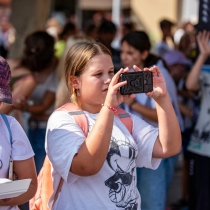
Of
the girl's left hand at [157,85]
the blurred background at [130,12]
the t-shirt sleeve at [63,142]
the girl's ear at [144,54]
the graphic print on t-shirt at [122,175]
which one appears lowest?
the blurred background at [130,12]

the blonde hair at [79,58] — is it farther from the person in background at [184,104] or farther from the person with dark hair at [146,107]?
the person in background at [184,104]

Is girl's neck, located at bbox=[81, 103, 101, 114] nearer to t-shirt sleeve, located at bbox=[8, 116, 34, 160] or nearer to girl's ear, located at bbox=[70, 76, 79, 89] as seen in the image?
girl's ear, located at bbox=[70, 76, 79, 89]

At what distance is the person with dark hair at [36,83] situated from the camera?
4926 mm

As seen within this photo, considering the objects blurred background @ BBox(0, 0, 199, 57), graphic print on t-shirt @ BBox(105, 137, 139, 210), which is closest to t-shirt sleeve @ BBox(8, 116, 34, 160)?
graphic print on t-shirt @ BBox(105, 137, 139, 210)

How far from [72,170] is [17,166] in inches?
10.3

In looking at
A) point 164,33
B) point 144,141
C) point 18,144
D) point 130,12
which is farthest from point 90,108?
point 130,12

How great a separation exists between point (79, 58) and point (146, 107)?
184 centimetres

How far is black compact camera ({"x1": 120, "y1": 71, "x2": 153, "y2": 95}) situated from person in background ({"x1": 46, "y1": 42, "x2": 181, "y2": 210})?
0.04 meters

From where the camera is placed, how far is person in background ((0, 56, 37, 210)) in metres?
2.61

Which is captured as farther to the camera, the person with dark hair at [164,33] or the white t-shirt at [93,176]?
the person with dark hair at [164,33]

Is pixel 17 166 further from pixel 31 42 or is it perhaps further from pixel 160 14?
pixel 160 14

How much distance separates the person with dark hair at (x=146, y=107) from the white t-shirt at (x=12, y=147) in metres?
2.15

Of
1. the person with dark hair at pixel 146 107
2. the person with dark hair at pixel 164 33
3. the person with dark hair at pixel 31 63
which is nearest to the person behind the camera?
the person with dark hair at pixel 146 107

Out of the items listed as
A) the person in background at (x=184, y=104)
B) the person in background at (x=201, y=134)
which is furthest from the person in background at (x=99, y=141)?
the person in background at (x=184, y=104)
